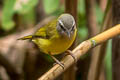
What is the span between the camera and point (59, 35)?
2.03 metres

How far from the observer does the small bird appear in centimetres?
192

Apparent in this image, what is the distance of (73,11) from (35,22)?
1.93 metres

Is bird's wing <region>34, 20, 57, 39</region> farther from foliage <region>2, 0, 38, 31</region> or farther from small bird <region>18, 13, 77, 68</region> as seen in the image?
foliage <region>2, 0, 38, 31</region>

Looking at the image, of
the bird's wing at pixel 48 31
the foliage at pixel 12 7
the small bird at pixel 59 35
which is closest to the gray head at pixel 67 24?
the small bird at pixel 59 35

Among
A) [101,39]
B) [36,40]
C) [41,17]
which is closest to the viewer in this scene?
[101,39]

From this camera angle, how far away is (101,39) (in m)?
1.72

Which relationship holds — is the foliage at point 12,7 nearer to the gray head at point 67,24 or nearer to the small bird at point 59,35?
the small bird at point 59,35

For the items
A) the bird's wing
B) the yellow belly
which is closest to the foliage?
the bird's wing

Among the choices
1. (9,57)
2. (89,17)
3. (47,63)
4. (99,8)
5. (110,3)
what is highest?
(110,3)

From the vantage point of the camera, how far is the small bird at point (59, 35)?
192 centimetres

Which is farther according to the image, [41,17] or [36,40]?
[41,17]

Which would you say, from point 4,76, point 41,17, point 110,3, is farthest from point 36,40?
point 41,17

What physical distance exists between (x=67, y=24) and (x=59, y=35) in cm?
13

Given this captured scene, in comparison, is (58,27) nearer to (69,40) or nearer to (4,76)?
(69,40)
